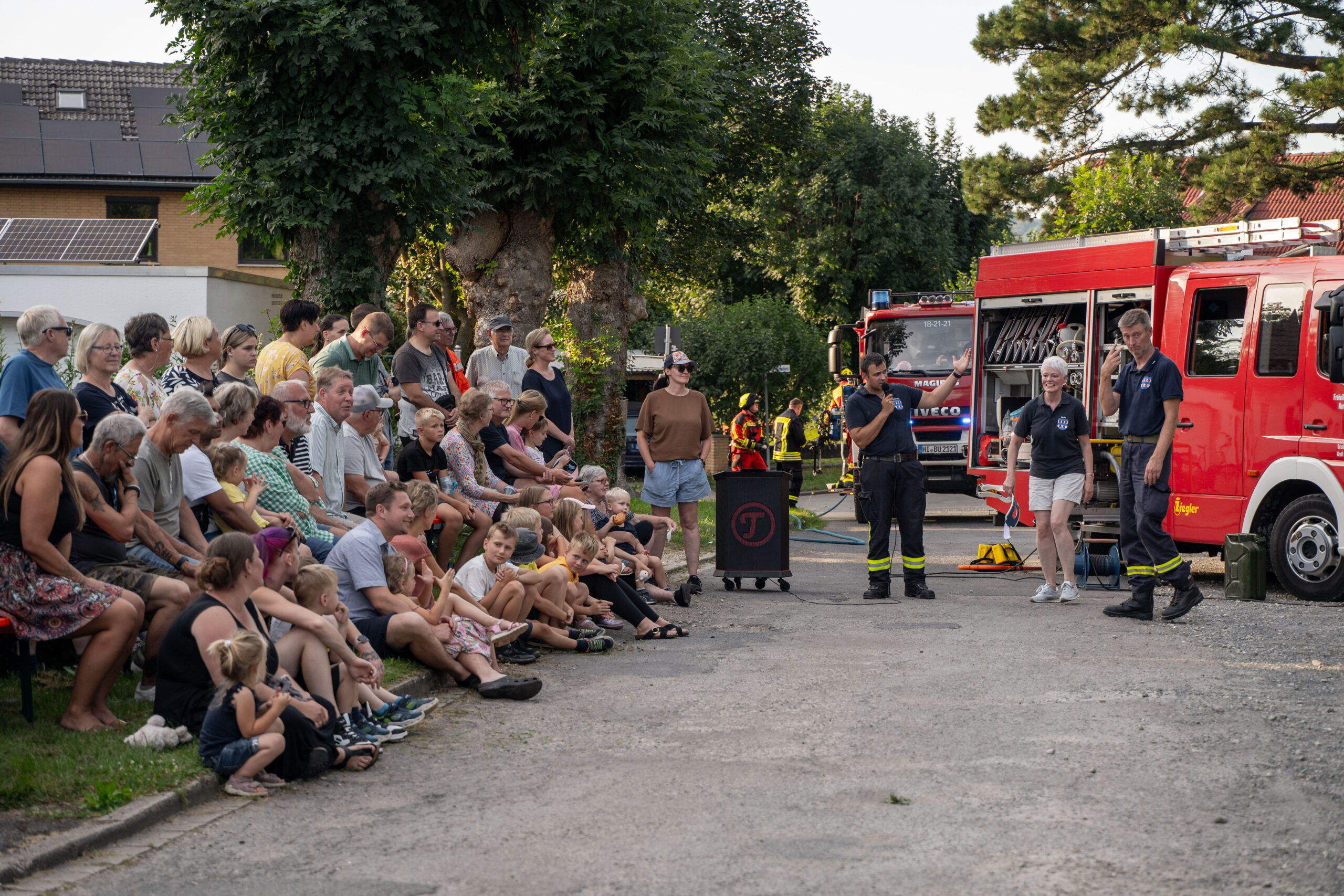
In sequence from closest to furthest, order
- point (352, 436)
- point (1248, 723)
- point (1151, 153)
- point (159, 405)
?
point (1248, 723)
point (159, 405)
point (352, 436)
point (1151, 153)

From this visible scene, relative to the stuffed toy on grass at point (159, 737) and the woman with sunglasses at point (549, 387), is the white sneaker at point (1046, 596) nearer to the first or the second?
the woman with sunglasses at point (549, 387)

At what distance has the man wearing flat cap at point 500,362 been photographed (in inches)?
509

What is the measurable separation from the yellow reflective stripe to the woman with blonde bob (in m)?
7.16

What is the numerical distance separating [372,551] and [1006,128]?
2272cm

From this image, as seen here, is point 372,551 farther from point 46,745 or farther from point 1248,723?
point 1248,723

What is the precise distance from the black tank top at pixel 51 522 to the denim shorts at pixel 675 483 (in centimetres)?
684

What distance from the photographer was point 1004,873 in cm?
463

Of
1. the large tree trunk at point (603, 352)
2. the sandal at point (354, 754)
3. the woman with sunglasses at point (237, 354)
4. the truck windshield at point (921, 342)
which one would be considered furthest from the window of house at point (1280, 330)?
the large tree trunk at point (603, 352)

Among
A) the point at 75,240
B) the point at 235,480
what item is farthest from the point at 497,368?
the point at 75,240

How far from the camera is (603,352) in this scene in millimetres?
20297

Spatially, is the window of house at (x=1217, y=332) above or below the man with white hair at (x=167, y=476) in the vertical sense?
above

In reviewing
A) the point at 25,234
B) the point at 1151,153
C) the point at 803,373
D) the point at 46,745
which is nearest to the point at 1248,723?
the point at 46,745

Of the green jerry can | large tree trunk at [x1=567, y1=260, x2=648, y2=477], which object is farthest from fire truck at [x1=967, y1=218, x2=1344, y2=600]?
large tree trunk at [x1=567, y1=260, x2=648, y2=477]

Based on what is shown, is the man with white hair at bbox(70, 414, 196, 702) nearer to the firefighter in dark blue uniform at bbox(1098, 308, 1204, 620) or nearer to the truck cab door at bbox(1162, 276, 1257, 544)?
the firefighter in dark blue uniform at bbox(1098, 308, 1204, 620)
